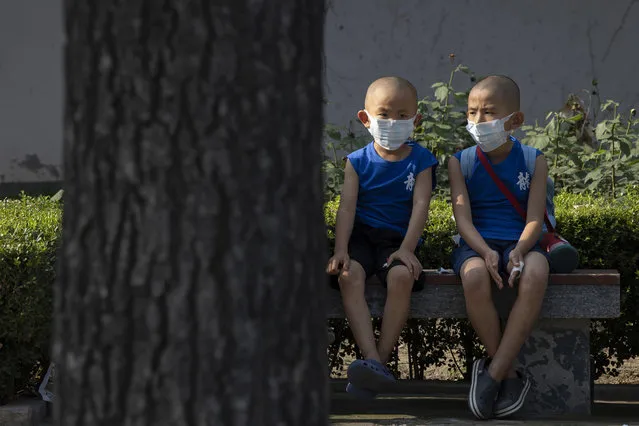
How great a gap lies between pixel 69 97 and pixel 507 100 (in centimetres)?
267

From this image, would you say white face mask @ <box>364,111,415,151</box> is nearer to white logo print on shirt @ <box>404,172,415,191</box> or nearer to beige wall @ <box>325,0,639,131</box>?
white logo print on shirt @ <box>404,172,415,191</box>

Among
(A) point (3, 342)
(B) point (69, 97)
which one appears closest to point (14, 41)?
(A) point (3, 342)

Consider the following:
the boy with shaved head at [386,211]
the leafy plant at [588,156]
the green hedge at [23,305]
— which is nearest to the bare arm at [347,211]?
the boy with shaved head at [386,211]

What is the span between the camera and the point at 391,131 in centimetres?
455

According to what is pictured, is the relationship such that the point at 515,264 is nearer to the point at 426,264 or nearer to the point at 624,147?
the point at 426,264

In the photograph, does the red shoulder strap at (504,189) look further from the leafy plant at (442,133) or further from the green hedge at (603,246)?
the leafy plant at (442,133)

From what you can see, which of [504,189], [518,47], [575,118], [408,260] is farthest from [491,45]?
[408,260]

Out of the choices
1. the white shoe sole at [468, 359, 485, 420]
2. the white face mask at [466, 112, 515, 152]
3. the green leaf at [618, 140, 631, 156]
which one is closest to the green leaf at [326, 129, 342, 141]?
the green leaf at [618, 140, 631, 156]

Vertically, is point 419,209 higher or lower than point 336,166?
lower

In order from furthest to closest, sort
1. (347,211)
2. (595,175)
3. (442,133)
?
(442,133) → (595,175) → (347,211)

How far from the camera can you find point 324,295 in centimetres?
220

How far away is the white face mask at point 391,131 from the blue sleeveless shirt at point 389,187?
0.07 metres

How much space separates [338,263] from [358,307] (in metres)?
0.17

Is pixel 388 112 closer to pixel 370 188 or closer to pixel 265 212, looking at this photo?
pixel 370 188
